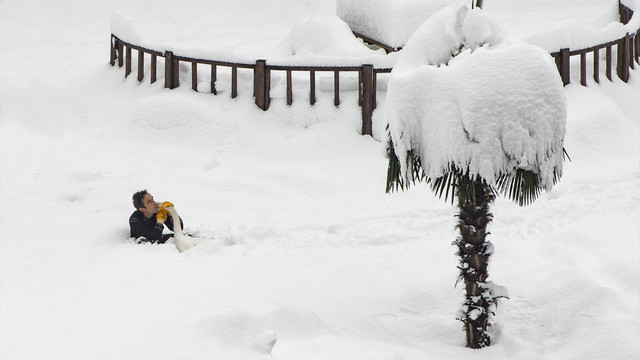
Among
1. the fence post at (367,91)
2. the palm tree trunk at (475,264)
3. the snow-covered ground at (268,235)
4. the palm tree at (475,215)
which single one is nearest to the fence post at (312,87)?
the snow-covered ground at (268,235)

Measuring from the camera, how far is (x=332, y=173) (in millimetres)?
10359

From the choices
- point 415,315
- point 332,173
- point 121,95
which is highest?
point 121,95

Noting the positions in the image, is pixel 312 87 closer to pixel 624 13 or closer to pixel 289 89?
pixel 289 89

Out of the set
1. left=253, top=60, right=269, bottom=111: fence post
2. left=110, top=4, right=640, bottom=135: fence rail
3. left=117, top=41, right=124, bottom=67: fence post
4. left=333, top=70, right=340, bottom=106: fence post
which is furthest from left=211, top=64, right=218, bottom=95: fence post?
left=117, top=41, right=124, bottom=67: fence post

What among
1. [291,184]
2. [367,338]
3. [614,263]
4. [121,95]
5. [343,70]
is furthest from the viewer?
[121,95]

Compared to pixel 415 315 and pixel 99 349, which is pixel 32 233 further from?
pixel 415 315

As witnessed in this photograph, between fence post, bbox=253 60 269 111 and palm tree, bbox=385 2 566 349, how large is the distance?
5176mm

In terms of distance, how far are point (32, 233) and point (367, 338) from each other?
4.19m

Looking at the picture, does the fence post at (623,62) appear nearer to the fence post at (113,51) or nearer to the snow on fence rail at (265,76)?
the snow on fence rail at (265,76)

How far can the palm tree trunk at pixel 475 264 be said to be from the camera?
6.25 metres

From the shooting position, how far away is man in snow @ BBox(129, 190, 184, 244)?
8.25m

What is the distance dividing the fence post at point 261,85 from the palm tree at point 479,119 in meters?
5.18

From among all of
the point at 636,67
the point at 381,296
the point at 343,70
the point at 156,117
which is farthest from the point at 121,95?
the point at 636,67

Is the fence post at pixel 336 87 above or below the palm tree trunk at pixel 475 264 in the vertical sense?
above
